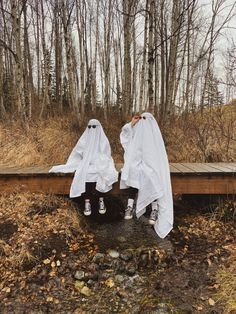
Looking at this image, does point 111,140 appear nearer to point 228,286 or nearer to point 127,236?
point 127,236

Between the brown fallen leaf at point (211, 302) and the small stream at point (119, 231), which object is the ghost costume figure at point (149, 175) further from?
the brown fallen leaf at point (211, 302)

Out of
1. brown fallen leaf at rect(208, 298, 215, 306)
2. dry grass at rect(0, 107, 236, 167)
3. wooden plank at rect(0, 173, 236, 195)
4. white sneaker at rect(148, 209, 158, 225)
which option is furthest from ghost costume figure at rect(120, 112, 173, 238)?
dry grass at rect(0, 107, 236, 167)

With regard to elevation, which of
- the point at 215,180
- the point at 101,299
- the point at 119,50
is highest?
the point at 119,50

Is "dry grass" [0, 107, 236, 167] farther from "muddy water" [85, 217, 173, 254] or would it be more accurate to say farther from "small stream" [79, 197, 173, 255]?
"muddy water" [85, 217, 173, 254]

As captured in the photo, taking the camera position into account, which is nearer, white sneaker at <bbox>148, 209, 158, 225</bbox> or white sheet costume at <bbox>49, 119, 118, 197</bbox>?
white sneaker at <bbox>148, 209, 158, 225</bbox>

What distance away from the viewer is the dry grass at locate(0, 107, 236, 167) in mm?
6820

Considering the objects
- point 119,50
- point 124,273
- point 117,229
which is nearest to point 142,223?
point 117,229

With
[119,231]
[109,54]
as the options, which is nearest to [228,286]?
[119,231]

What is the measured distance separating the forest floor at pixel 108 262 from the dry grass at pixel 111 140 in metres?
2.19

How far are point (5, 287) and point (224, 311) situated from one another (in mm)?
2391

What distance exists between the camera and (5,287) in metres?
3.25

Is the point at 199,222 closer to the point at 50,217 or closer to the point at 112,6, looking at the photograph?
the point at 50,217

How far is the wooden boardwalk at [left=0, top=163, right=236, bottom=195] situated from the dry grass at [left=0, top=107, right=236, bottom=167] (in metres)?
1.65

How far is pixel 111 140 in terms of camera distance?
340 inches
